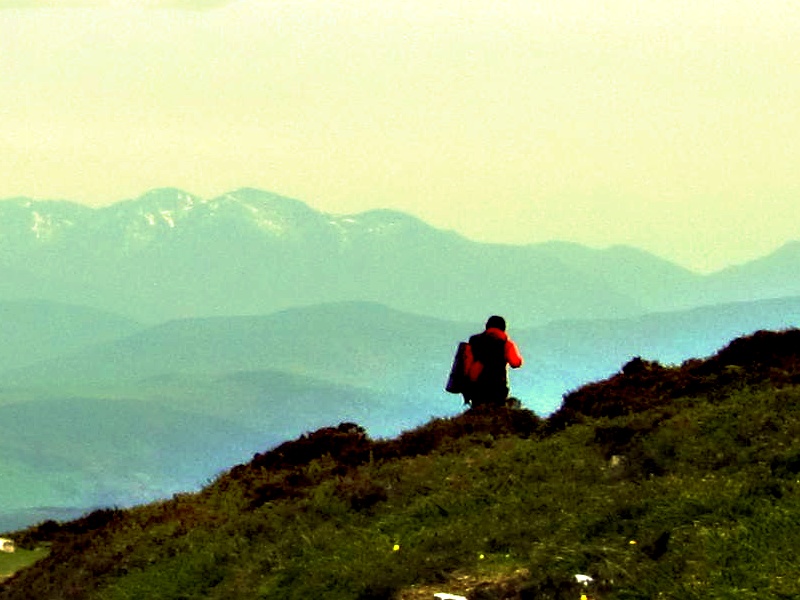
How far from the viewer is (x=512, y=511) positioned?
55.6ft

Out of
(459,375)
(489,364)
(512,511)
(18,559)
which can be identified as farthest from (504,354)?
(18,559)

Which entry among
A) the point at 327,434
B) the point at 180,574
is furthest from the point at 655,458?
the point at 327,434

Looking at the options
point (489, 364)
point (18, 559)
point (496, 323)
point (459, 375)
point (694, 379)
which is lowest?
point (18, 559)

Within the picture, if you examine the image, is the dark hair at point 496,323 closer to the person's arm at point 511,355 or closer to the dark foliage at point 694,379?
the person's arm at point 511,355

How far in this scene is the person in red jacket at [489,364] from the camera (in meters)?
25.7

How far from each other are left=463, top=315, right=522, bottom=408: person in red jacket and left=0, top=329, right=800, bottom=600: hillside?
1123mm

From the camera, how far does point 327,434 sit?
27.1 m

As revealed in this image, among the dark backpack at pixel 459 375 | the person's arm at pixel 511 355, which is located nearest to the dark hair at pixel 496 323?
the person's arm at pixel 511 355

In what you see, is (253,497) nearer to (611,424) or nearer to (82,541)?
(82,541)

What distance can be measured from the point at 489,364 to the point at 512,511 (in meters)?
9.36

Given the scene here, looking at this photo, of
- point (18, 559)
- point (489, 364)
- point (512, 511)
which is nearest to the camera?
point (512, 511)

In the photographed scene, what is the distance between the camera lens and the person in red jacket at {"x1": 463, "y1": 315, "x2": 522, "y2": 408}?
2570 cm

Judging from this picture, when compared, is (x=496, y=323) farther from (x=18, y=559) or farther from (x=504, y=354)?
(x=18, y=559)

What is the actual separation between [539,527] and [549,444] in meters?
5.46
